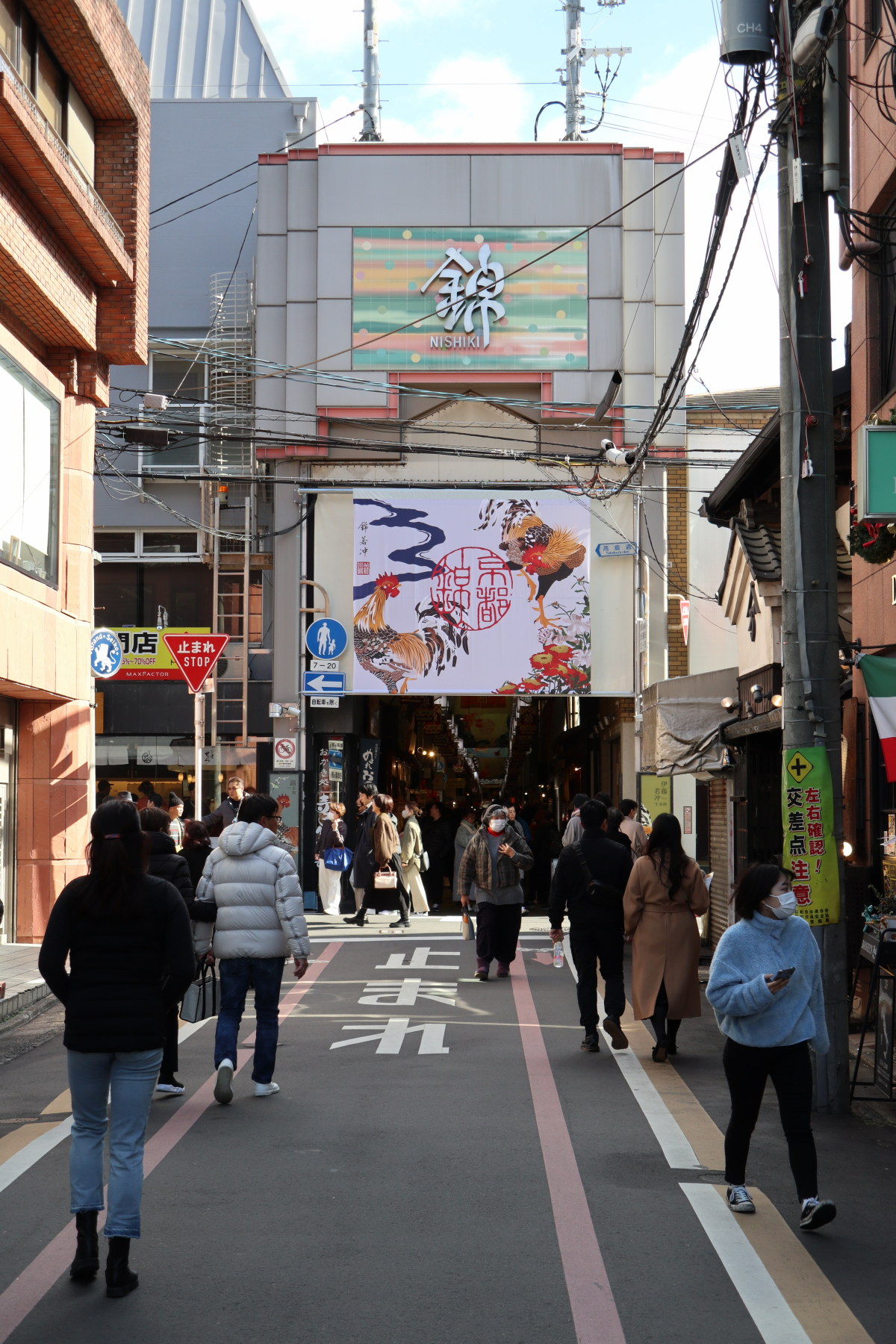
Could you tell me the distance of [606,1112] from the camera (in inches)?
341

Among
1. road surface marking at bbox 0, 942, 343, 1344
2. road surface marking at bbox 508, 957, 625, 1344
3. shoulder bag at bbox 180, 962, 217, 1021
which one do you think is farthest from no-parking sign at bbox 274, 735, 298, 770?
shoulder bag at bbox 180, 962, 217, 1021

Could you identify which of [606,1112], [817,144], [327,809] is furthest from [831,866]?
[327,809]

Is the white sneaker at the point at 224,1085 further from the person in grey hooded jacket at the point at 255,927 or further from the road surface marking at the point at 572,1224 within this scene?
the road surface marking at the point at 572,1224

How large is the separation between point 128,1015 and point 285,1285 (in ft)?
4.00

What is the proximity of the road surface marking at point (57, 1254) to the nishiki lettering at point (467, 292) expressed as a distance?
18389mm

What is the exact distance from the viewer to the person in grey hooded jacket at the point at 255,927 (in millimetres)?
8875

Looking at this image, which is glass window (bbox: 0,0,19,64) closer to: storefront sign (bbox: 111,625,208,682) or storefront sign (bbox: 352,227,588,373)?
storefront sign (bbox: 352,227,588,373)

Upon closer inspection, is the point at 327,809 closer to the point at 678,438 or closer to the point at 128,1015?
the point at 678,438

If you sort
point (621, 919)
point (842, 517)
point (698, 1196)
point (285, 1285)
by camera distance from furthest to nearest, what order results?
point (842, 517), point (621, 919), point (698, 1196), point (285, 1285)

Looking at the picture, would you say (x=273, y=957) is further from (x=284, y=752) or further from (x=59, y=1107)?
(x=284, y=752)

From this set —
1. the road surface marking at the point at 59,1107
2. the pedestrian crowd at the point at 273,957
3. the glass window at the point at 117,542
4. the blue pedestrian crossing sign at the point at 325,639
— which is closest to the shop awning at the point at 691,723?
the pedestrian crowd at the point at 273,957

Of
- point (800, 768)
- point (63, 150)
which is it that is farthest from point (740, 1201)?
point (63, 150)

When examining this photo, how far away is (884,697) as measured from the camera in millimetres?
9812

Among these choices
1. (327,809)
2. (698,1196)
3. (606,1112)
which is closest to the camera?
(698,1196)
